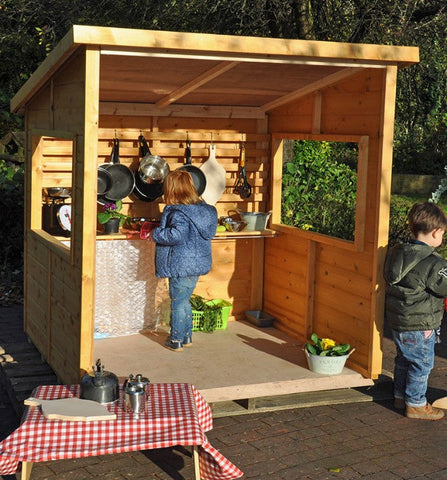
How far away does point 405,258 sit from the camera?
6.48 meters

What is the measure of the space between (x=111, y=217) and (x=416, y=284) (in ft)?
9.68

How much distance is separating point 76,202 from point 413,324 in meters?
2.65

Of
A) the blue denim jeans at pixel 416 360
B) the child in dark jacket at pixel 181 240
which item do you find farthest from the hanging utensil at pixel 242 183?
the blue denim jeans at pixel 416 360

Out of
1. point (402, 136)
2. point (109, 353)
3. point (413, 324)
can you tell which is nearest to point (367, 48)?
point (413, 324)

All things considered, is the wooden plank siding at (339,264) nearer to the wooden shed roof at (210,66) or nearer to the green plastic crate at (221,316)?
the wooden shed roof at (210,66)

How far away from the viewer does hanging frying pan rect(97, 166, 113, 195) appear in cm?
820

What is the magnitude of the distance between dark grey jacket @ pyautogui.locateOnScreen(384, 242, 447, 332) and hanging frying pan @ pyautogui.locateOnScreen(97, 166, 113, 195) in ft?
9.54

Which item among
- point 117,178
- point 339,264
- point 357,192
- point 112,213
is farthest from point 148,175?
point 357,192

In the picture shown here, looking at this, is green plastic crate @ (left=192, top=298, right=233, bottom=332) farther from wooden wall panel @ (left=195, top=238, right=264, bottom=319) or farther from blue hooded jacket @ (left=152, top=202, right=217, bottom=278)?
blue hooded jacket @ (left=152, top=202, right=217, bottom=278)

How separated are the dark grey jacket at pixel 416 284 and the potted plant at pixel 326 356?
611mm

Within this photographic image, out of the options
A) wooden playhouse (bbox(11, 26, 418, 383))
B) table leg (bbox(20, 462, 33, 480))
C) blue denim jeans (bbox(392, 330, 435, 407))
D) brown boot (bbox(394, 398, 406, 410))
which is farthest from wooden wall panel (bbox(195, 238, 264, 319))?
table leg (bbox(20, 462, 33, 480))

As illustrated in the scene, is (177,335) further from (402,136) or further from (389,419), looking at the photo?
(402,136)

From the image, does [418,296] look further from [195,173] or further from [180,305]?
[195,173]

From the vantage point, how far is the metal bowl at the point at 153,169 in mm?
8328
